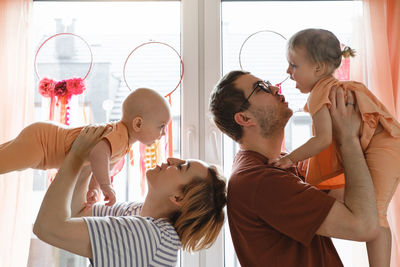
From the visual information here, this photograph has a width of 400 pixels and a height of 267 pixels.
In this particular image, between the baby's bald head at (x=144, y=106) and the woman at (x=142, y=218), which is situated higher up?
the baby's bald head at (x=144, y=106)

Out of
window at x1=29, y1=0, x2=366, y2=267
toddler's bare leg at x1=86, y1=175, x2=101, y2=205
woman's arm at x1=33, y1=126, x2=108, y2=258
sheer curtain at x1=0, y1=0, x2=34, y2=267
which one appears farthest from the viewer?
window at x1=29, y1=0, x2=366, y2=267

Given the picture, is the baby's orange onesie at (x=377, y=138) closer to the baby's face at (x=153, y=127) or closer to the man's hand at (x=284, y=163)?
the man's hand at (x=284, y=163)

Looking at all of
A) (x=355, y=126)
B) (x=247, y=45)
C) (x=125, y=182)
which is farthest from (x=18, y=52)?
(x=355, y=126)

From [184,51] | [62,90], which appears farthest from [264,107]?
[62,90]

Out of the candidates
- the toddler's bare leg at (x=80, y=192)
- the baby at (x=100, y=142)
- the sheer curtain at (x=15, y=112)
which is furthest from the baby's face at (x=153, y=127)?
the sheer curtain at (x=15, y=112)

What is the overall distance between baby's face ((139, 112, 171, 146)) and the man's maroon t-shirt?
1.34ft

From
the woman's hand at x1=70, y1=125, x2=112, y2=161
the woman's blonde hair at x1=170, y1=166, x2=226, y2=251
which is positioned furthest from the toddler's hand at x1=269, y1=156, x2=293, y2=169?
the woman's hand at x1=70, y1=125, x2=112, y2=161

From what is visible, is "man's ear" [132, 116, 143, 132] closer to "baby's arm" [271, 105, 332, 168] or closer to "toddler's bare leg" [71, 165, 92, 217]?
"toddler's bare leg" [71, 165, 92, 217]

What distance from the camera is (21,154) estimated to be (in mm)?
1516

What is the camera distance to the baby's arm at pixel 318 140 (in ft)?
4.49

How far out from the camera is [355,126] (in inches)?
54.2

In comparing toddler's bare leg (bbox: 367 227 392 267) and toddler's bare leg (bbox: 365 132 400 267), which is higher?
toddler's bare leg (bbox: 365 132 400 267)

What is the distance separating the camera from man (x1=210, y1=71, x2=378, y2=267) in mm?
1261

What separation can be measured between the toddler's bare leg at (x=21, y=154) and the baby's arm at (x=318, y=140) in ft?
2.80
